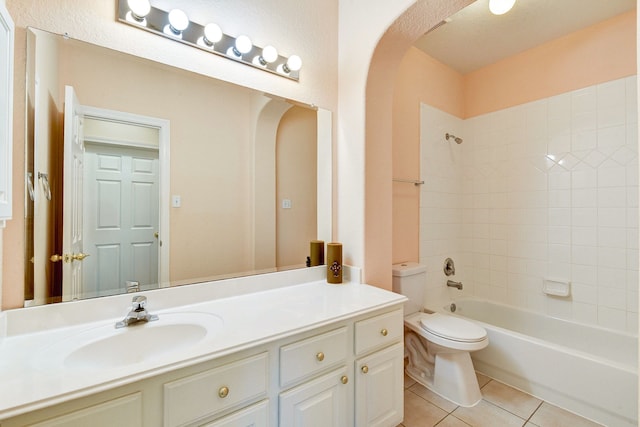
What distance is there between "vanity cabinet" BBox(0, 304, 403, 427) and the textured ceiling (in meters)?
2.06

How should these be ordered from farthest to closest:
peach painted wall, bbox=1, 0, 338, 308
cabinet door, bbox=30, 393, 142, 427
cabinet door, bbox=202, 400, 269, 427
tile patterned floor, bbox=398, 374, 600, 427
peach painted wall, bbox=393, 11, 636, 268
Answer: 1. peach painted wall, bbox=393, 11, 636, 268
2. tile patterned floor, bbox=398, 374, 600, 427
3. peach painted wall, bbox=1, 0, 338, 308
4. cabinet door, bbox=202, 400, 269, 427
5. cabinet door, bbox=30, 393, 142, 427

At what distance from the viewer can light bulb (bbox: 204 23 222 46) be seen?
A: 1309mm

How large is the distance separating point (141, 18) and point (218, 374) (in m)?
1.42

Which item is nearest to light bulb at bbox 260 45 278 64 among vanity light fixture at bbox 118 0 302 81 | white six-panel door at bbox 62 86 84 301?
vanity light fixture at bbox 118 0 302 81

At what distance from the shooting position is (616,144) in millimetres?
1951

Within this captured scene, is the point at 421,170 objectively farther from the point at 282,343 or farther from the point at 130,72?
the point at 130,72

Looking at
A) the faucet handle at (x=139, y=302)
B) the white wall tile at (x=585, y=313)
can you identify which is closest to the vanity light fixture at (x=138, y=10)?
the faucet handle at (x=139, y=302)

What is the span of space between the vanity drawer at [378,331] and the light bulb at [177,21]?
1.51 m

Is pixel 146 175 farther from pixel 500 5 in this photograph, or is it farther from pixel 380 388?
pixel 500 5

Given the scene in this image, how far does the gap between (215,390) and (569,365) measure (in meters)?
1.95

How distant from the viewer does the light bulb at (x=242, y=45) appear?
1.39 metres

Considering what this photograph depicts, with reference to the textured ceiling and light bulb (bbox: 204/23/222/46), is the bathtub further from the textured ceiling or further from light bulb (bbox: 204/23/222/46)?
light bulb (bbox: 204/23/222/46)

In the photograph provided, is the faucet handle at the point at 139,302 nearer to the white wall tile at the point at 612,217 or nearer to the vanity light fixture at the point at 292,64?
the vanity light fixture at the point at 292,64

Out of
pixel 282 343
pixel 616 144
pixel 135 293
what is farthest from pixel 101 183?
pixel 616 144
